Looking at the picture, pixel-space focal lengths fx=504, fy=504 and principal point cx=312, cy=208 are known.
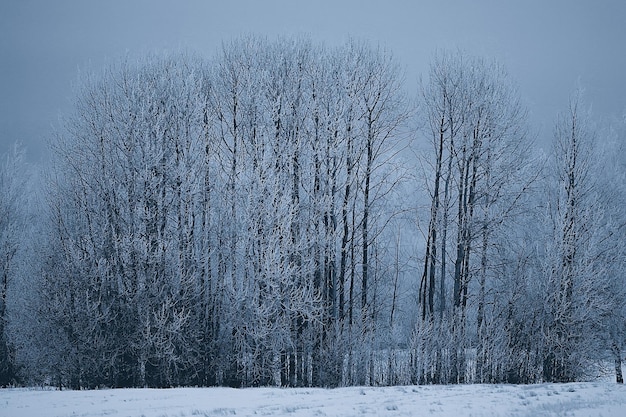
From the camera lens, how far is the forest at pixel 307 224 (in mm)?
15695

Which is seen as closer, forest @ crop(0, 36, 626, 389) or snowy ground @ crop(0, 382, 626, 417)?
snowy ground @ crop(0, 382, 626, 417)

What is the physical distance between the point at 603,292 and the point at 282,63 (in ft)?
44.8

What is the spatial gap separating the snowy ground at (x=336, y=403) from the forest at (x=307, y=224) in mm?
3854

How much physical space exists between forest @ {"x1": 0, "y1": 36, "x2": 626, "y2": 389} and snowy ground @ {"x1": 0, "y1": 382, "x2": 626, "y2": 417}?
3854 mm

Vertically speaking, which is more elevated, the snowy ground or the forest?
the forest

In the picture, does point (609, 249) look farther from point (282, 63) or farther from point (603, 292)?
point (282, 63)

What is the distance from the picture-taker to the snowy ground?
28.5 ft

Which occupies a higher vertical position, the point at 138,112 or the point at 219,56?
the point at 219,56

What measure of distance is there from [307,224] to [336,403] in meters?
8.09

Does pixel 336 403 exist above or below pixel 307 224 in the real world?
below

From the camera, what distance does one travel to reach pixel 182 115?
17781 millimetres

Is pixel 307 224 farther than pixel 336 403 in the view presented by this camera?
Yes

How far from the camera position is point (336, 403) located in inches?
385

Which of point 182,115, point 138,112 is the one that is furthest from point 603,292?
point 138,112
